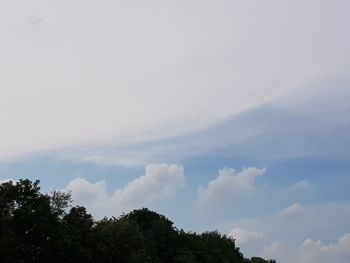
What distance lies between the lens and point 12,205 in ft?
209

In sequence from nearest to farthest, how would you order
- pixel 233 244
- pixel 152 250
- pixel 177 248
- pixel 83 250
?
pixel 83 250 < pixel 152 250 < pixel 177 248 < pixel 233 244

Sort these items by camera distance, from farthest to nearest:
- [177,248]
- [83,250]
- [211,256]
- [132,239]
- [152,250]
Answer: [211,256] < [177,248] < [152,250] < [132,239] < [83,250]

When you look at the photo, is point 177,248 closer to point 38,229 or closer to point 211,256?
point 211,256

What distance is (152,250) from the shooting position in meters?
94.4

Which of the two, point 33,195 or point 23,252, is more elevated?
point 33,195

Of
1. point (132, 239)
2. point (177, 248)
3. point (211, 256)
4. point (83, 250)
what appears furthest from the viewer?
point (211, 256)

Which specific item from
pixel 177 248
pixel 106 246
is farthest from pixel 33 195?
pixel 177 248

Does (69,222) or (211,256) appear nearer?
(69,222)

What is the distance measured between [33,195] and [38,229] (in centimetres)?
426

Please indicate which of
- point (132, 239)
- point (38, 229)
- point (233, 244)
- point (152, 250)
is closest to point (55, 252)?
point (38, 229)

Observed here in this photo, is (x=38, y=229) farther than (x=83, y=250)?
No

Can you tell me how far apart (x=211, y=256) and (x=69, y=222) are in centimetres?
6143

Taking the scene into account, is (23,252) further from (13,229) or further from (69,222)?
(69,222)

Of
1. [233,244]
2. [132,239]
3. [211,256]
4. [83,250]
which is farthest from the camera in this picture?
[233,244]
